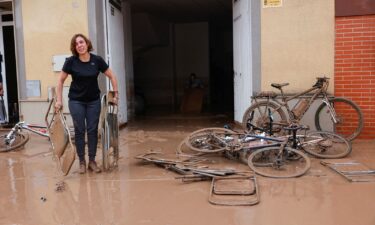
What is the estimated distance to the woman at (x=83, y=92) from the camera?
4.92 meters

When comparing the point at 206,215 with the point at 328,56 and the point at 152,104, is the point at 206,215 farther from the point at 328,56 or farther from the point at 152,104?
the point at 152,104

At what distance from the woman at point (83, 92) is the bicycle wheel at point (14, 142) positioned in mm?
1912

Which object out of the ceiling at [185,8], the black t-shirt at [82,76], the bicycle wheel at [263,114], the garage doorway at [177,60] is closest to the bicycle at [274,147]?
the bicycle wheel at [263,114]

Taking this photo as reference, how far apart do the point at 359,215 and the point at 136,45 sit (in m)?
10.2

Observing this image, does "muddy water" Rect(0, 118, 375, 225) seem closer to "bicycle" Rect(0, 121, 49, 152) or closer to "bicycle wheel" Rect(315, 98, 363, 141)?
"bicycle" Rect(0, 121, 49, 152)

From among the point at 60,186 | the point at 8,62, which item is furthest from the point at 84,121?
the point at 8,62

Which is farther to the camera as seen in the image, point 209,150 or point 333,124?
point 333,124

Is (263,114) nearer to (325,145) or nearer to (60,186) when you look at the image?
(325,145)

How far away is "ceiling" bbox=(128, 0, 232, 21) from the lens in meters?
10.2

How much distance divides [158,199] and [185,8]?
309 inches

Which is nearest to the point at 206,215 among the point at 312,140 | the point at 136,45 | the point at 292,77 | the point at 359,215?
the point at 359,215

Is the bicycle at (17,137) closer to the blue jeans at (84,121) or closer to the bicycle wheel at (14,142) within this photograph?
the bicycle wheel at (14,142)

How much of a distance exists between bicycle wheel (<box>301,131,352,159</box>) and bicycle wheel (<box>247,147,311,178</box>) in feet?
1.30

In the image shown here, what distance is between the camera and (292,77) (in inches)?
265
